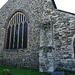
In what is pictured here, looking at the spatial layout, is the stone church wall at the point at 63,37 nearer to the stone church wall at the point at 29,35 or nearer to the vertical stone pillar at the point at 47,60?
the vertical stone pillar at the point at 47,60

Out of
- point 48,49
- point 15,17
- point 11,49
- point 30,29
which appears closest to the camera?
point 48,49

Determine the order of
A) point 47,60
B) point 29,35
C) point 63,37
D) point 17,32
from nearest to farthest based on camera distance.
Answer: point 47,60, point 63,37, point 29,35, point 17,32

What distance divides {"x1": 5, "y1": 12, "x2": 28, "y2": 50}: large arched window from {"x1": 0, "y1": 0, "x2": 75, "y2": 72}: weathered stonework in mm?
465

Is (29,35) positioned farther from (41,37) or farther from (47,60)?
(47,60)

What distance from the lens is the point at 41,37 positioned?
7.67m

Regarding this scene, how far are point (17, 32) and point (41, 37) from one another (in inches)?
137

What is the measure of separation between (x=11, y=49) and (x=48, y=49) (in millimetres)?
4462

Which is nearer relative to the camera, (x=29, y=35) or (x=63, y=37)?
(x=63, y=37)

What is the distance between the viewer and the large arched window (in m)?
9.78

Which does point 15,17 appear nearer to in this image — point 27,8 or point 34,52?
point 27,8

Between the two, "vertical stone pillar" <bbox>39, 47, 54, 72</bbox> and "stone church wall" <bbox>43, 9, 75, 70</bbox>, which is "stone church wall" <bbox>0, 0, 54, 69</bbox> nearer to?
"stone church wall" <bbox>43, 9, 75, 70</bbox>

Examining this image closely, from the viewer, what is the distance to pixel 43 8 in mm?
8828

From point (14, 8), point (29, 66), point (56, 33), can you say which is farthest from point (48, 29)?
point (14, 8)

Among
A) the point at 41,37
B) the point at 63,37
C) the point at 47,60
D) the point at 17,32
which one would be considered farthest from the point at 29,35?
the point at 47,60
